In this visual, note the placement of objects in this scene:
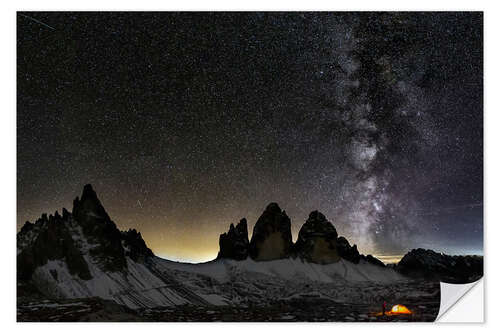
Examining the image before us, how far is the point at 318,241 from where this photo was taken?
19.2 feet

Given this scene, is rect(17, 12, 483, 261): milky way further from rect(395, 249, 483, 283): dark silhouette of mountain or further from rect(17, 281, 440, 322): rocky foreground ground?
rect(17, 281, 440, 322): rocky foreground ground

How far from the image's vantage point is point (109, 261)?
229 inches

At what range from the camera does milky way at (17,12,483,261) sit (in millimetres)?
5902

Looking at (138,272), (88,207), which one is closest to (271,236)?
(138,272)

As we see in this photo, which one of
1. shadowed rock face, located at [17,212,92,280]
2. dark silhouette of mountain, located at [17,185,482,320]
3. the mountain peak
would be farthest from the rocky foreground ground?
the mountain peak

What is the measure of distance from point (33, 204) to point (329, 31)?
3639 millimetres

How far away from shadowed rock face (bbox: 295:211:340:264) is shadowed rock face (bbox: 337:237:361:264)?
0.05 m

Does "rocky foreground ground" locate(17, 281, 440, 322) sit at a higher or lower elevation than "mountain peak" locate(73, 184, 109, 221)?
lower

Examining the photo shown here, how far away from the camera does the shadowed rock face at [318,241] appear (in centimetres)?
586

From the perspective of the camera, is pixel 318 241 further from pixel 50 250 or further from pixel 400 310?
pixel 50 250

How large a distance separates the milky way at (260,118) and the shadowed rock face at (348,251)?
10 centimetres

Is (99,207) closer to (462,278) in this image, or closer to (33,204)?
(33,204)

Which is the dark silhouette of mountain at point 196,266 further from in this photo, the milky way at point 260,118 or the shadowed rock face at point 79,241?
the milky way at point 260,118

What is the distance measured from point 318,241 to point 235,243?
2.88ft
